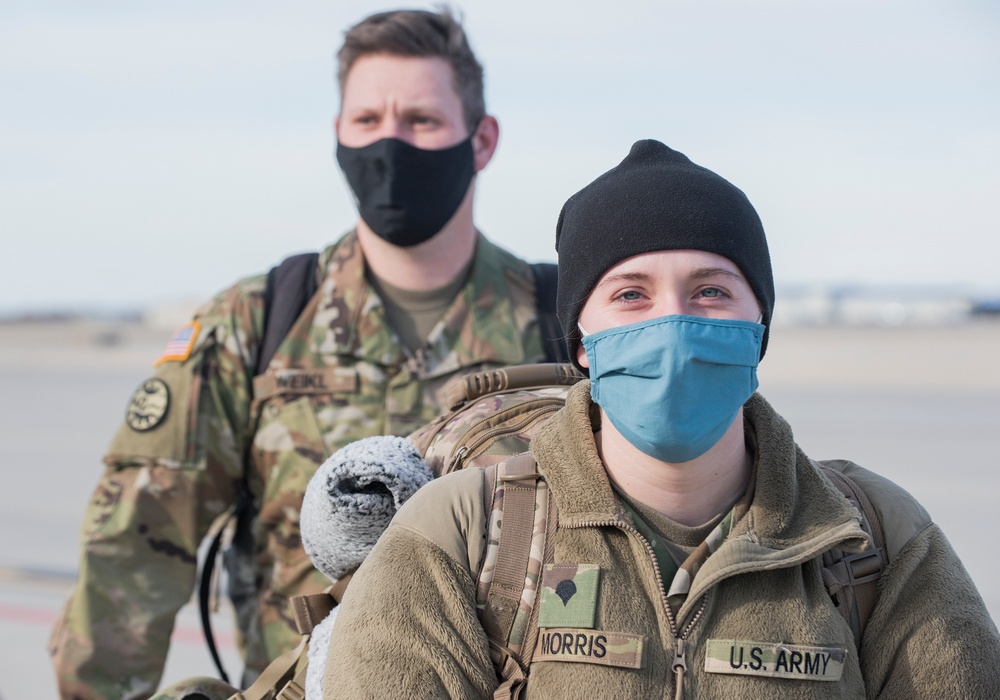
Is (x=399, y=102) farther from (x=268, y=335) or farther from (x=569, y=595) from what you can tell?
(x=569, y=595)

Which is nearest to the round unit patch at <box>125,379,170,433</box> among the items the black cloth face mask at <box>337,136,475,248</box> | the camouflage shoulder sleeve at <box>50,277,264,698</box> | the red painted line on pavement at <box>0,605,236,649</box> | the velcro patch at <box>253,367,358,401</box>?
the camouflage shoulder sleeve at <box>50,277,264,698</box>

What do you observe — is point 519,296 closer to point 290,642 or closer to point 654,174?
point 290,642

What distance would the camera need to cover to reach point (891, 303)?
66000 millimetres

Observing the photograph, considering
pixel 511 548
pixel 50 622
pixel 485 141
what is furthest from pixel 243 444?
pixel 50 622

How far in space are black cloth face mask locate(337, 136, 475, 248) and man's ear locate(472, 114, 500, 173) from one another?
0.22m

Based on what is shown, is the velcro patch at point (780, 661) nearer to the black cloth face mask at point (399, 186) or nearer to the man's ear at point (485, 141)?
the black cloth face mask at point (399, 186)

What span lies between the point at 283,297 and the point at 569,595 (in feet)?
6.97

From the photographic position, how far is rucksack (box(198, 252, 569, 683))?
3596 mm

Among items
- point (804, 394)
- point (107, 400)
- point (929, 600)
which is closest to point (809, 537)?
point (929, 600)

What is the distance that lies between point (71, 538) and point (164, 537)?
6.75 meters

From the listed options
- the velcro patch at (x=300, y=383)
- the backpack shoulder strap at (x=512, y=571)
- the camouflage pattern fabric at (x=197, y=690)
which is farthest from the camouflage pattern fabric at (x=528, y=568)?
the velcro patch at (x=300, y=383)

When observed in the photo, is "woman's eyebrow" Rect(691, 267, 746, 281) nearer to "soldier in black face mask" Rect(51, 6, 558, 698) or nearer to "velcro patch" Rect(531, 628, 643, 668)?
"velcro patch" Rect(531, 628, 643, 668)

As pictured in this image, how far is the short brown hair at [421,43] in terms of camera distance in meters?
3.73

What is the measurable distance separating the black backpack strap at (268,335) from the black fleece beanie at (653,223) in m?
1.68
